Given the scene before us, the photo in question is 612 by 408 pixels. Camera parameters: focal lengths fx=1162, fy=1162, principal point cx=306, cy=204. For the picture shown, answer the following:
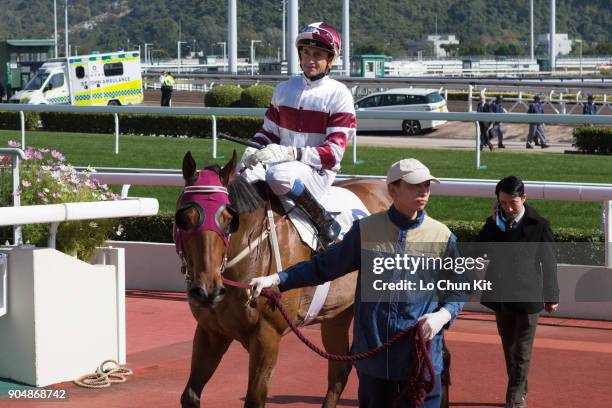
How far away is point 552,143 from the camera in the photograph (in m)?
21.5

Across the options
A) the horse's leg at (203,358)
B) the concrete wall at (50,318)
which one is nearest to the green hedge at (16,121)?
the concrete wall at (50,318)

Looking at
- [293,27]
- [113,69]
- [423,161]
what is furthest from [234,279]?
[113,69]

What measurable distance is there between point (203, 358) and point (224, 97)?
2902 centimetres

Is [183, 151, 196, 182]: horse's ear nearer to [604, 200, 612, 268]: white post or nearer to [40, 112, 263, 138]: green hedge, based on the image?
[604, 200, 612, 268]: white post

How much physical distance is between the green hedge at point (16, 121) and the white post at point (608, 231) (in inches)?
486

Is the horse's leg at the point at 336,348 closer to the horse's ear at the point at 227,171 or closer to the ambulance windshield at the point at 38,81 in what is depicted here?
the horse's ear at the point at 227,171

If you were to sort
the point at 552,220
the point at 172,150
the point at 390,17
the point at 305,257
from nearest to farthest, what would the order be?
the point at 305,257
the point at 552,220
the point at 172,150
the point at 390,17

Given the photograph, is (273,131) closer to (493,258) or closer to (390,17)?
(493,258)

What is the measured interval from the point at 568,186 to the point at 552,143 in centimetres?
1215

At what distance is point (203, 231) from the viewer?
4.98 metres

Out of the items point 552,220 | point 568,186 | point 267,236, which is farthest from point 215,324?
point 552,220

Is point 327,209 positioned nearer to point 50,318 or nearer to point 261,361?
point 261,361

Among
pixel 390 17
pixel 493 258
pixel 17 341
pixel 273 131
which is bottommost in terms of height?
pixel 17 341

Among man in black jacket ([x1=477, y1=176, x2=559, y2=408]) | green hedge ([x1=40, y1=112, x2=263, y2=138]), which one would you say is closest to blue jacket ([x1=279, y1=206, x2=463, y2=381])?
man in black jacket ([x1=477, y1=176, x2=559, y2=408])
